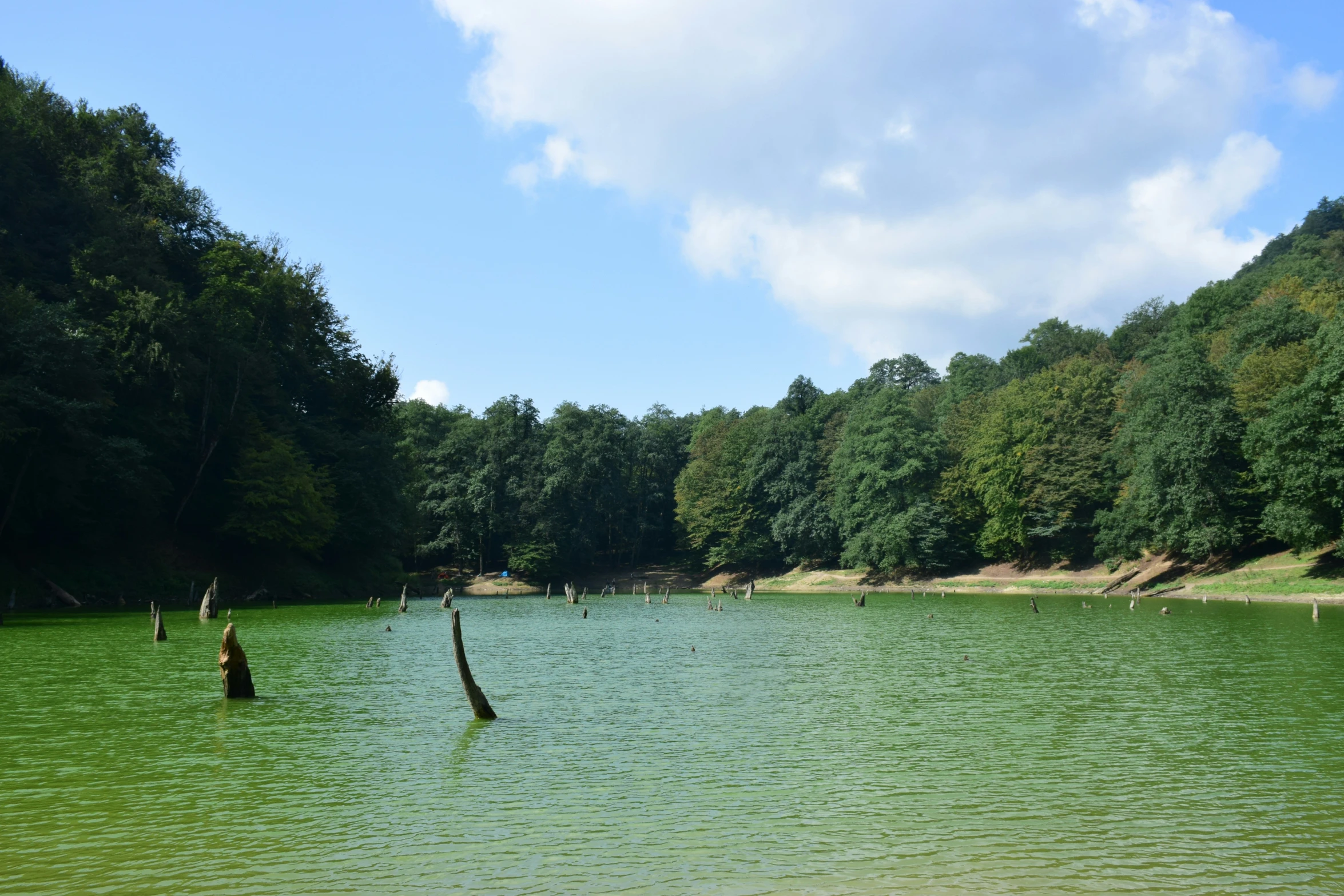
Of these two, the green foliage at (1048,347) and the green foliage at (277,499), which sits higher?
the green foliage at (1048,347)

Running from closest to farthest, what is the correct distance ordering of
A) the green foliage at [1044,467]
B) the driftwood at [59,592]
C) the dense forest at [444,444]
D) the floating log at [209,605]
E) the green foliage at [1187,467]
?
the floating log at [209,605] → the driftwood at [59,592] → the dense forest at [444,444] → the green foliage at [1187,467] → the green foliage at [1044,467]

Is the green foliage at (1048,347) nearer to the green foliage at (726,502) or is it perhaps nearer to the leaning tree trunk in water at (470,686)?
the green foliage at (726,502)

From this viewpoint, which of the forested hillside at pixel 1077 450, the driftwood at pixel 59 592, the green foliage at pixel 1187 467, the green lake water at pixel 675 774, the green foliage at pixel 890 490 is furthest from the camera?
the green foliage at pixel 890 490

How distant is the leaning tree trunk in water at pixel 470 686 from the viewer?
18.6 meters

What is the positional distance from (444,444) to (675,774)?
95.6 meters

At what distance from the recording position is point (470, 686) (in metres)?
19.1

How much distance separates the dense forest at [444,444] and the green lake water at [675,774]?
26147mm

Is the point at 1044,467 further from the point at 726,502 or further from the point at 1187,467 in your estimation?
the point at 726,502

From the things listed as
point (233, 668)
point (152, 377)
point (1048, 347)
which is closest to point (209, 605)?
point (152, 377)

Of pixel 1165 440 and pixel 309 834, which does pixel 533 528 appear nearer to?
pixel 1165 440

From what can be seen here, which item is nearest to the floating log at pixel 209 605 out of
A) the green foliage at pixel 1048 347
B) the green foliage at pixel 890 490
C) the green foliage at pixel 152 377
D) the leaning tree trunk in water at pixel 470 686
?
the green foliage at pixel 152 377

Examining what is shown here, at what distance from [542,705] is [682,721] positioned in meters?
3.75

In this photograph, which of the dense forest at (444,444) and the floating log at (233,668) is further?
the dense forest at (444,444)

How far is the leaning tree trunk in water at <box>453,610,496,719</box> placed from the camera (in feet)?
61.0
